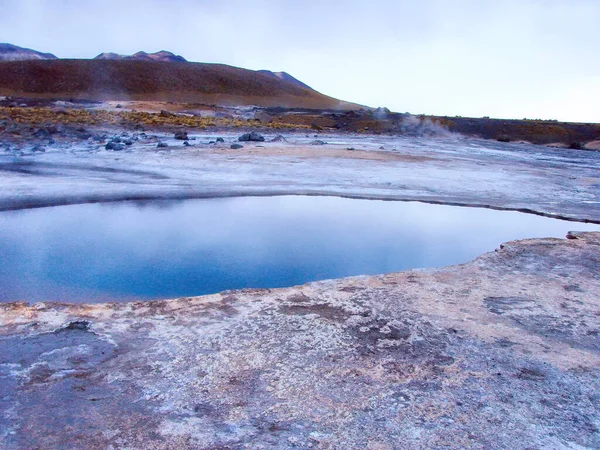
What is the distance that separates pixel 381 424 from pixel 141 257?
347 centimetres

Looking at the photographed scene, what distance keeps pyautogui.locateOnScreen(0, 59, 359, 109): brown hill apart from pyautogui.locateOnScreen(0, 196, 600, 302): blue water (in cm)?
4662

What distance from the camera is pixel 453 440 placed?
235 cm

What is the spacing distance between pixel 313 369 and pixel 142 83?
5828 centimetres

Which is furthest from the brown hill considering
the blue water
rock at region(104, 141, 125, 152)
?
the blue water

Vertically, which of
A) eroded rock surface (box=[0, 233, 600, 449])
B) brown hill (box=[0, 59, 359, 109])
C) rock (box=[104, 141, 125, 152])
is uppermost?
brown hill (box=[0, 59, 359, 109])

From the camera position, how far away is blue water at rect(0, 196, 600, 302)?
4676 millimetres

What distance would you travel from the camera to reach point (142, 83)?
56.9 metres

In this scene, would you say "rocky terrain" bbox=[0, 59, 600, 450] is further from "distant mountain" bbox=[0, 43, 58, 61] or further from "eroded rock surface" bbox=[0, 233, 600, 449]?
"distant mountain" bbox=[0, 43, 58, 61]

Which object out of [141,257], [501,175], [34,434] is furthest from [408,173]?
[34,434]

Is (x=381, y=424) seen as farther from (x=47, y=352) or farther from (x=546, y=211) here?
(x=546, y=211)

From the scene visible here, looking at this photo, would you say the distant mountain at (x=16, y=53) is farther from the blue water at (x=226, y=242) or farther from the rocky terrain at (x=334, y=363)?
the rocky terrain at (x=334, y=363)

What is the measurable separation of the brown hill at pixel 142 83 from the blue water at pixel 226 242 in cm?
4662

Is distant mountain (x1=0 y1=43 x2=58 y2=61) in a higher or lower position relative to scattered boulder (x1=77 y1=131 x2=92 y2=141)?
higher

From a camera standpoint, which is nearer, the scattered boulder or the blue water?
the blue water
